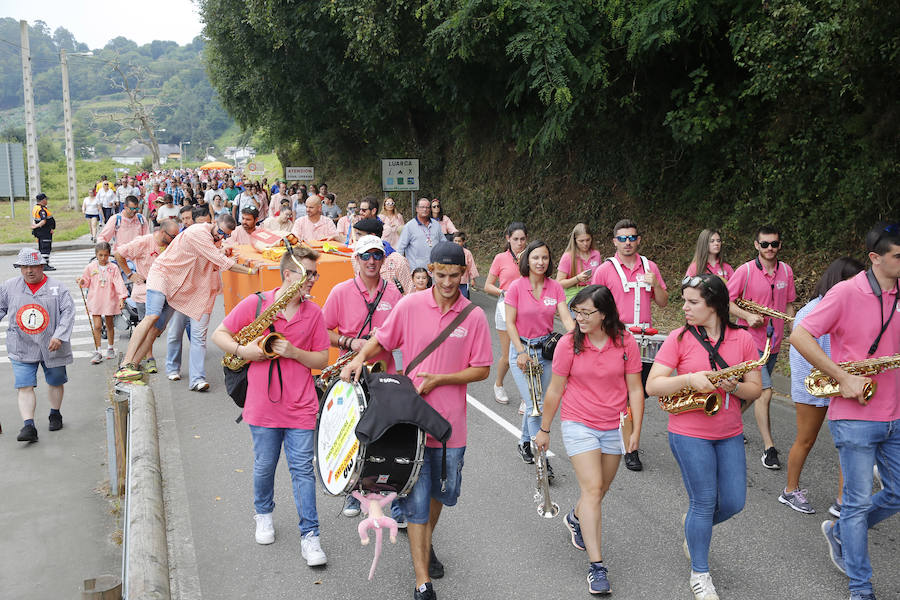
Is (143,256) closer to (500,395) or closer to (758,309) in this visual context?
(500,395)

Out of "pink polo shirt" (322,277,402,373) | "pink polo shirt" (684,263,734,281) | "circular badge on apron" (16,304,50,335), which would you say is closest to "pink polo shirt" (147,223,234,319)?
"circular badge on apron" (16,304,50,335)

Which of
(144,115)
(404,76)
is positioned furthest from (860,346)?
(144,115)

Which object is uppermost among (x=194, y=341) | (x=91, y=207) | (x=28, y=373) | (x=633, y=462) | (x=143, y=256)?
(x=91, y=207)

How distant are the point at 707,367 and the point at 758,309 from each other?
7.68 ft

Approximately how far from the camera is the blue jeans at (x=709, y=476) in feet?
15.2

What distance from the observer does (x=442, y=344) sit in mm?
4781

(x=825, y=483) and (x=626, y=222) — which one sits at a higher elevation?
(x=626, y=222)

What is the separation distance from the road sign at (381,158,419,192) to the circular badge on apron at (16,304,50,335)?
12.9m

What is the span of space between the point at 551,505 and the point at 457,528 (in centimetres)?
105

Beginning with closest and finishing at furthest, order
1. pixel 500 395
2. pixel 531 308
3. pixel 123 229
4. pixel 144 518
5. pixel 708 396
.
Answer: pixel 708 396
pixel 144 518
pixel 531 308
pixel 500 395
pixel 123 229

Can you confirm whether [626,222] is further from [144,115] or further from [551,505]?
[144,115]

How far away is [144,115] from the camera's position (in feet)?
218

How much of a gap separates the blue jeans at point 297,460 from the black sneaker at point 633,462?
2.97m

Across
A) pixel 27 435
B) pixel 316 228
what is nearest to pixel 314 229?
pixel 316 228
